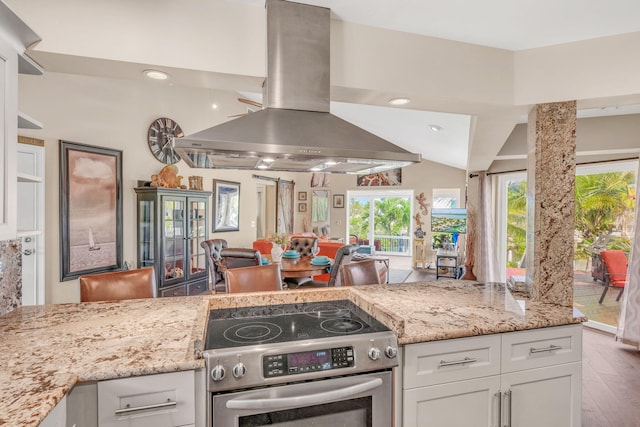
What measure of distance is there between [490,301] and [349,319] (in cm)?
91

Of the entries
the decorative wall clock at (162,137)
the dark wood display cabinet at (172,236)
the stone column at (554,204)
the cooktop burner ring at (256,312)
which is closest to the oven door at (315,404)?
the cooktop burner ring at (256,312)

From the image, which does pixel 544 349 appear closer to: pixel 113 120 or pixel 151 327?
pixel 151 327

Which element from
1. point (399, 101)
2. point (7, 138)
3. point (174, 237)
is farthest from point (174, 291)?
point (399, 101)

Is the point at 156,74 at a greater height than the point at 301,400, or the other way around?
the point at 156,74

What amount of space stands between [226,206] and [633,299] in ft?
19.3

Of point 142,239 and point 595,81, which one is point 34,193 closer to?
point 142,239

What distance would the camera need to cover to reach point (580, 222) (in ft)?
13.5

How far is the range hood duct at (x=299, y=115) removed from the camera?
155cm

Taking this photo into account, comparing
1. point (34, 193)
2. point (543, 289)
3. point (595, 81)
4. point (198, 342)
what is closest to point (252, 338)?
point (198, 342)

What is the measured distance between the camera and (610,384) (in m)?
2.78

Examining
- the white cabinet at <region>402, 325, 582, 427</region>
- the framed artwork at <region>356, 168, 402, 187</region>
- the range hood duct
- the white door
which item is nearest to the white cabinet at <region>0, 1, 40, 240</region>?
the range hood duct

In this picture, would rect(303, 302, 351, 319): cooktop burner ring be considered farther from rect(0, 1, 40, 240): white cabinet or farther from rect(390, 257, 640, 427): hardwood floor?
rect(390, 257, 640, 427): hardwood floor

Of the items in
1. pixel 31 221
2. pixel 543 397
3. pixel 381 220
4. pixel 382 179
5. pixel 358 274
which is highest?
pixel 382 179

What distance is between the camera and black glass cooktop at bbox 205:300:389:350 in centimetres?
146
